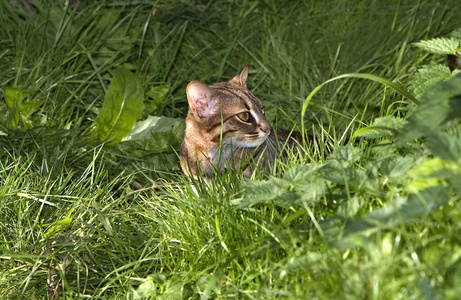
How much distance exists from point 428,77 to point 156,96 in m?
2.63

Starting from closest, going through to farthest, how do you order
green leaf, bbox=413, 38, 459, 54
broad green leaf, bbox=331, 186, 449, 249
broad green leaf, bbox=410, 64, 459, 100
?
broad green leaf, bbox=331, 186, 449, 249 → broad green leaf, bbox=410, 64, 459, 100 → green leaf, bbox=413, 38, 459, 54

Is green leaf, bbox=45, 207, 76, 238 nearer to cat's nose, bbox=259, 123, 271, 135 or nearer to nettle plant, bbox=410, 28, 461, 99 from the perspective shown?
cat's nose, bbox=259, 123, 271, 135

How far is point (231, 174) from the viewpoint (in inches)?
133

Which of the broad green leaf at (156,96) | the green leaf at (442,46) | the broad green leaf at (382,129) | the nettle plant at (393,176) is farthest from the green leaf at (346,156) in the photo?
the broad green leaf at (156,96)

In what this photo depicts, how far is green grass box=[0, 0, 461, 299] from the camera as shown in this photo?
225 cm

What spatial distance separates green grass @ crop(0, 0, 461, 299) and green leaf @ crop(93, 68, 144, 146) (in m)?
0.14

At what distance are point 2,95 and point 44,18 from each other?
97cm

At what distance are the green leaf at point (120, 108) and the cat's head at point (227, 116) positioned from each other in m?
0.78

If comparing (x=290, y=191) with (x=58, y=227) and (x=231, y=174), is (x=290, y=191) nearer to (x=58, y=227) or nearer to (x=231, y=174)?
(x=231, y=174)

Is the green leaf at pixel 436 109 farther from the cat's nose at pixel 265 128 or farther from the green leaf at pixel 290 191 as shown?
the cat's nose at pixel 265 128

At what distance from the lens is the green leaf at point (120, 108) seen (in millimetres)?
4617

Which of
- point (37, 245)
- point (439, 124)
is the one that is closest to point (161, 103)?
point (37, 245)

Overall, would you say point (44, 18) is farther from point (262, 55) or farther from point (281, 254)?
point (281, 254)

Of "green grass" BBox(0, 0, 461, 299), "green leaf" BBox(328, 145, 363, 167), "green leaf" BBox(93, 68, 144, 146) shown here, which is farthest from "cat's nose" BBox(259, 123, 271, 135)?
"green leaf" BBox(93, 68, 144, 146)
